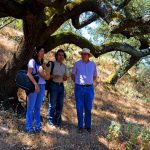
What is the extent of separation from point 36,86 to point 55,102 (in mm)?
1343

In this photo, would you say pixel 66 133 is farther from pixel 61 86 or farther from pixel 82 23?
pixel 82 23

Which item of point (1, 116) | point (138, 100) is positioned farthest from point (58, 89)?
point (138, 100)

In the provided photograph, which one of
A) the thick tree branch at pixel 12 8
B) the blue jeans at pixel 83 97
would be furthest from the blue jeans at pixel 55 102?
the thick tree branch at pixel 12 8

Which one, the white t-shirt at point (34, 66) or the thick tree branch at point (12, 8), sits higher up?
the thick tree branch at point (12, 8)

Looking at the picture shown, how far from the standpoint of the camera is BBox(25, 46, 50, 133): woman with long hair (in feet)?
28.7

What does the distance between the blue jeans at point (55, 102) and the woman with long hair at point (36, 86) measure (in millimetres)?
701

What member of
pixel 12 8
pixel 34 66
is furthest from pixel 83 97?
pixel 12 8

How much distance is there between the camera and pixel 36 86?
28.6ft

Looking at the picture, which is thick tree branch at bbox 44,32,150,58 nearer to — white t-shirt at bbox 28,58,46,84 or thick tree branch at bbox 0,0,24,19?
thick tree branch at bbox 0,0,24,19

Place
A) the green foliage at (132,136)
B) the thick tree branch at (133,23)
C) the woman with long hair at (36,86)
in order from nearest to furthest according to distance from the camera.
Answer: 1. the woman with long hair at (36,86)
2. the green foliage at (132,136)
3. the thick tree branch at (133,23)

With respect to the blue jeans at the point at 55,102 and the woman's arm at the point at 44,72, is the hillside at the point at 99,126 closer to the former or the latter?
the blue jeans at the point at 55,102

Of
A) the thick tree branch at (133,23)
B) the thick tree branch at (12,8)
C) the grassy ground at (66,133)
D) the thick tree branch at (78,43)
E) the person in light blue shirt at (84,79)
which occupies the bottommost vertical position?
the grassy ground at (66,133)

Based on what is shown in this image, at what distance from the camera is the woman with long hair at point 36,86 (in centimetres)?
873

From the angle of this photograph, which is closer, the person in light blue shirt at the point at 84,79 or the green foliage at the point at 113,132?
the green foliage at the point at 113,132
